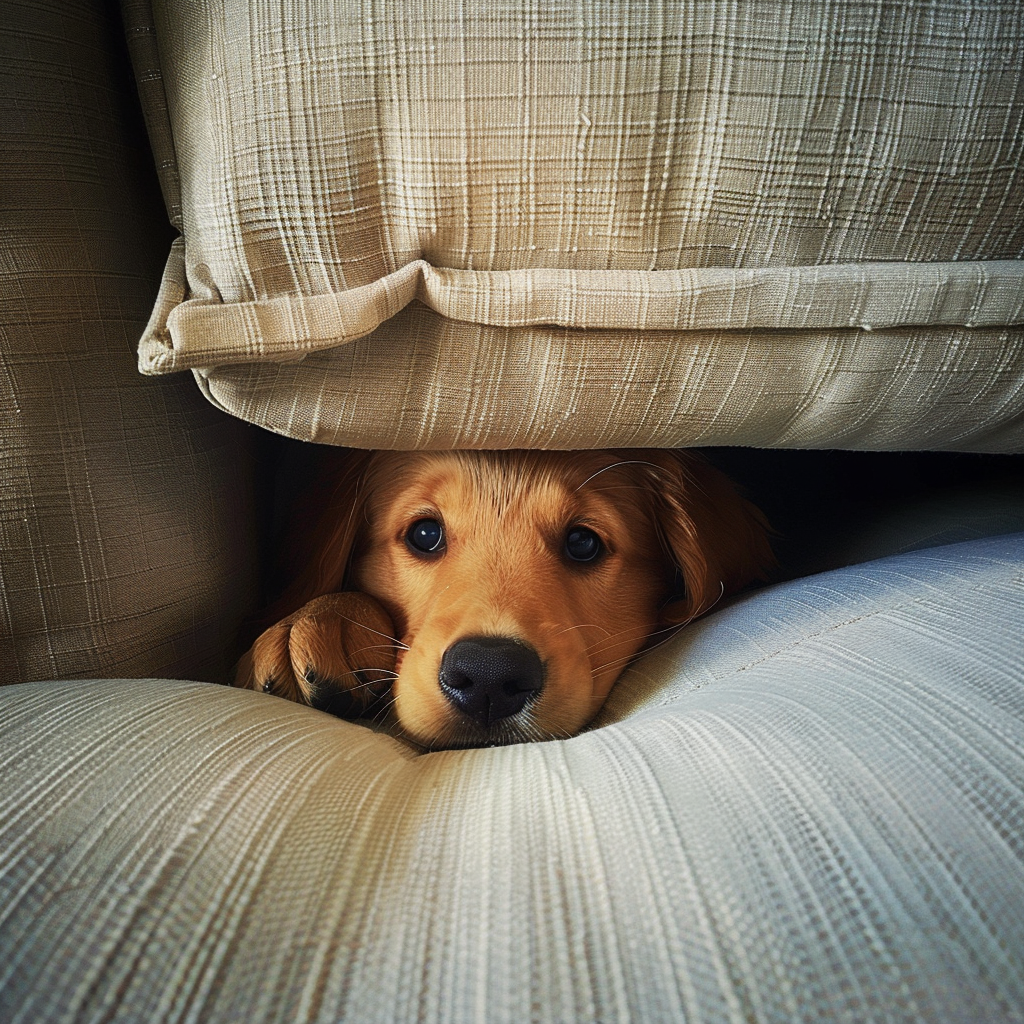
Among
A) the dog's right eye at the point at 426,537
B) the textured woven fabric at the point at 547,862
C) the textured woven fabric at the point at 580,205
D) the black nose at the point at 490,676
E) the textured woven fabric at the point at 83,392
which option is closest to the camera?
the textured woven fabric at the point at 547,862

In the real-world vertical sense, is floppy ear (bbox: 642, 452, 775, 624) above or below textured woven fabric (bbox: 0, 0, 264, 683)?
below

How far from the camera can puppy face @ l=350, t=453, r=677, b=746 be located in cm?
110

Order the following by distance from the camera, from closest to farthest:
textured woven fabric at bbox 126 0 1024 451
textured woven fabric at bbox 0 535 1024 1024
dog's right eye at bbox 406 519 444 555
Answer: textured woven fabric at bbox 0 535 1024 1024
textured woven fabric at bbox 126 0 1024 451
dog's right eye at bbox 406 519 444 555

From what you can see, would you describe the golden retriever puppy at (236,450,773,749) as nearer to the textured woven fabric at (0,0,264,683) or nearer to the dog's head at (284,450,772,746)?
the dog's head at (284,450,772,746)

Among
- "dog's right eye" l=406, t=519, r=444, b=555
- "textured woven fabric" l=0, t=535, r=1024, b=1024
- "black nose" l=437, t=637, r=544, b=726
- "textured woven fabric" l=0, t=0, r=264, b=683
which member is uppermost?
"textured woven fabric" l=0, t=0, r=264, b=683

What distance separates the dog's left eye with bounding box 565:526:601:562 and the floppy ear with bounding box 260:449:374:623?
1.46 ft

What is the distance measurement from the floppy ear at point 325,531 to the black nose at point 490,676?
42 centimetres

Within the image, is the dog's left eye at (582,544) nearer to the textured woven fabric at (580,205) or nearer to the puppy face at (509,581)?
the puppy face at (509,581)

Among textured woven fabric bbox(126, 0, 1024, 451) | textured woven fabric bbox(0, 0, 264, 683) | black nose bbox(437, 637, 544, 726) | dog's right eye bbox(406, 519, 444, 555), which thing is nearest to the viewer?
textured woven fabric bbox(126, 0, 1024, 451)

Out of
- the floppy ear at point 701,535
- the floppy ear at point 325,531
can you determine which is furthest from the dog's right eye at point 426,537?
the floppy ear at point 701,535

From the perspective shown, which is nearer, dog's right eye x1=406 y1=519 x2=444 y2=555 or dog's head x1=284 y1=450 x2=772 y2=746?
dog's head x1=284 y1=450 x2=772 y2=746

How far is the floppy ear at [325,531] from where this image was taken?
1398mm

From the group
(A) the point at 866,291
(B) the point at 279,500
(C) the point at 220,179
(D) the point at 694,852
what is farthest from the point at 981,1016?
(B) the point at 279,500

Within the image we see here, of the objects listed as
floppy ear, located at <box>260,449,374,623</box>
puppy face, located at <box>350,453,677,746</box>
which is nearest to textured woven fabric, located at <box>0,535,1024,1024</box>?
puppy face, located at <box>350,453,677,746</box>
